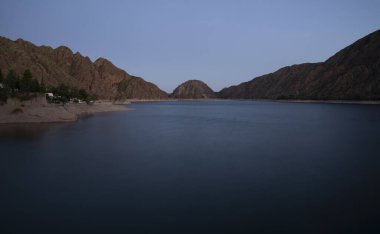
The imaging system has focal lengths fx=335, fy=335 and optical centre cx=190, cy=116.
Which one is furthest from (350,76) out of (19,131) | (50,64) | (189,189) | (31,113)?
(189,189)

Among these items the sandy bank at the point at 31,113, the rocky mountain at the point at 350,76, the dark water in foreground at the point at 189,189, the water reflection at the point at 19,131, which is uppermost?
the rocky mountain at the point at 350,76

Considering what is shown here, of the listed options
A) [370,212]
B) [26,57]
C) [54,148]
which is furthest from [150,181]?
[26,57]

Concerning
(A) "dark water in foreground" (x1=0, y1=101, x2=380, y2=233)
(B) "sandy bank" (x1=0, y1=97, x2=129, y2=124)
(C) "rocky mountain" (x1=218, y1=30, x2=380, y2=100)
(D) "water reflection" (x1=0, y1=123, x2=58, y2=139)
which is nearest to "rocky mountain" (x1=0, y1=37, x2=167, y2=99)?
(B) "sandy bank" (x1=0, y1=97, x2=129, y2=124)

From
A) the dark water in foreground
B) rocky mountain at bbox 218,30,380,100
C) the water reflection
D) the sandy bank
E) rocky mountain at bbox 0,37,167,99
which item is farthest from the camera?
rocky mountain at bbox 218,30,380,100

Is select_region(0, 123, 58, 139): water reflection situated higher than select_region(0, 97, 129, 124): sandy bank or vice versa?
select_region(0, 97, 129, 124): sandy bank

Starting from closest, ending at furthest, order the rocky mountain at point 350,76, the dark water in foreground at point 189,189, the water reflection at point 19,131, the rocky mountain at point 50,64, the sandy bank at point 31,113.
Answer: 1. the dark water in foreground at point 189,189
2. the water reflection at point 19,131
3. the sandy bank at point 31,113
4. the rocky mountain at point 50,64
5. the rocky mountain at point 350,76

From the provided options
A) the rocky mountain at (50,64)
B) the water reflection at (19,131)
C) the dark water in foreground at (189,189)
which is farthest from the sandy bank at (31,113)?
the rocky mountain at (50,64)

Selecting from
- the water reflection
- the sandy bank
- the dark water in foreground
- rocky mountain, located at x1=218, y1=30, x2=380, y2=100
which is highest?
rocky mountain, located at x1=218, y1=30, x2=380, y2=100

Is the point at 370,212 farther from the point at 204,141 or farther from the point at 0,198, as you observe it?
the point at 204,141

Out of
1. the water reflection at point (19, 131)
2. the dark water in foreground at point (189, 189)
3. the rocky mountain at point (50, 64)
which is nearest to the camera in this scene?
the dark water in foreground at point (189, 189)

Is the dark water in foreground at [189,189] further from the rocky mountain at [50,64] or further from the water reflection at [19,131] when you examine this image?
the rocky mountain at [50,64]

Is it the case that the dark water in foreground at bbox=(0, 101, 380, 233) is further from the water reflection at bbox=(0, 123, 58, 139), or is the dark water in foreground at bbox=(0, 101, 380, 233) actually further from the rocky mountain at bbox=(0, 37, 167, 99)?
the rocky mountain at bbox=(0, 37, 167, 99)

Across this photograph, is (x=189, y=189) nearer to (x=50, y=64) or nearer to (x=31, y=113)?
(x=31, y=113)

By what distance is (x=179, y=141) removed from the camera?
30047 millimetres
